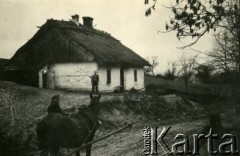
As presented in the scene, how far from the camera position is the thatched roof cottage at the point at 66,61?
28.2 m

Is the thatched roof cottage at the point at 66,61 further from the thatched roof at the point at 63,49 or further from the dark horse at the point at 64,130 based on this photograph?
the dark horse at the point at 64,130

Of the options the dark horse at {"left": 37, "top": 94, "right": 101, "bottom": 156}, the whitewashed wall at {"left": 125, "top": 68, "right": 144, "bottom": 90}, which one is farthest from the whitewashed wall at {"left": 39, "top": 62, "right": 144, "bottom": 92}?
the dark horse at {"left": 37, "top": 94, "right": 101, "bottom": 156}

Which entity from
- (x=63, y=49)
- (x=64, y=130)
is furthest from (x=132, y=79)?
(x=64, y=130)

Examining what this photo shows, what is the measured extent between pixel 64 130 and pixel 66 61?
2034cm

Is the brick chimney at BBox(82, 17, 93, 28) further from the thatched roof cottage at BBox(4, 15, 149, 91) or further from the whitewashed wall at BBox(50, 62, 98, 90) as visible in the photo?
the whitewashed wall at BBox(50, 62, 98, 90)

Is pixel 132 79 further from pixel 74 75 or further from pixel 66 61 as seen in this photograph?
pixel 66 61

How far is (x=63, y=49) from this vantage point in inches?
1150

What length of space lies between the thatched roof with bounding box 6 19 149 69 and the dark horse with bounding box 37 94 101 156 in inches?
672

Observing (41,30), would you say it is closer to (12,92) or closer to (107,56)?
(107,56)

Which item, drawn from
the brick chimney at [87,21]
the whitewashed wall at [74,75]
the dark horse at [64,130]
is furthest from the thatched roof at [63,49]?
the dark horse at [64,130]

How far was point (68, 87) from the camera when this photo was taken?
28578mm

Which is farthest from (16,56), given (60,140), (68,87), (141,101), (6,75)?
(60,140)

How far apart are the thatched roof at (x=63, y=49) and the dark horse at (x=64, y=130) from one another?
17060 millimetres

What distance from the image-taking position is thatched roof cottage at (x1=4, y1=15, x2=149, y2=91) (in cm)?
2822
